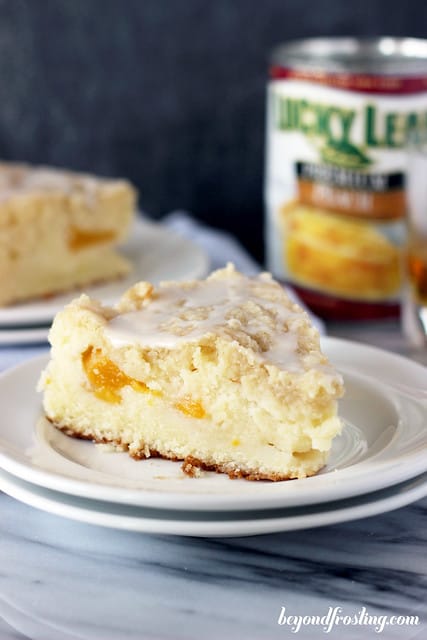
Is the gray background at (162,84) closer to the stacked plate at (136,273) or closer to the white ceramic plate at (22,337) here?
the stacked plate at (136,273)

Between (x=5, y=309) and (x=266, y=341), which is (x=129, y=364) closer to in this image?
(x=266, y=341)

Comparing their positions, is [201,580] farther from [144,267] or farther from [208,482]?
[144,267]

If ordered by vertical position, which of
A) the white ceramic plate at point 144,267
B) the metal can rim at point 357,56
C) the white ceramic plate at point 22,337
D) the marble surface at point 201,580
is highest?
the metal can rim at point 357,56

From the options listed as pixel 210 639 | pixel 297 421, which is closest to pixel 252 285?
pixel 297 421

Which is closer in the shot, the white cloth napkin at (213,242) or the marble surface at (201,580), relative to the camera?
the marble surface at (201,580)

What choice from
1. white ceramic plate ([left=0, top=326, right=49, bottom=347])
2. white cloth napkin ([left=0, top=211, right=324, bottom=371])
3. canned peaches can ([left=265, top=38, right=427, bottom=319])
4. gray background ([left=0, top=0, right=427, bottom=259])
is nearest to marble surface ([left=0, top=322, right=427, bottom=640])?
white ceramic plate ([left=0, top=326, right=49, bottom=347])

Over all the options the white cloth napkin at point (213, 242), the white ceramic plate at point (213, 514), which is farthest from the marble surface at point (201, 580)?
the white cloth napkin at point (213, 242)

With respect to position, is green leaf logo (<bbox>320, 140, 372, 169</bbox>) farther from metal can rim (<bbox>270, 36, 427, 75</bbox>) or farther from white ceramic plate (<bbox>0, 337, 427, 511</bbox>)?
white ceramic plate (<bbox>0, 337, 427, 511</bbox>)
